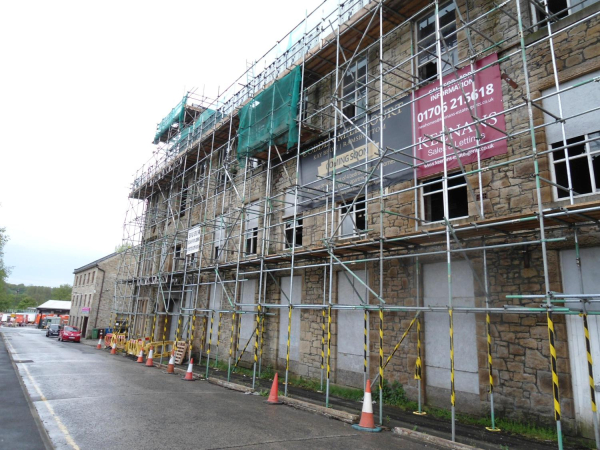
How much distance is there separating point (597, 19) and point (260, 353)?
12132mm

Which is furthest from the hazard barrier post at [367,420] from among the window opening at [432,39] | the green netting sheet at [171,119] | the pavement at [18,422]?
the green netting sheet at [171,119]

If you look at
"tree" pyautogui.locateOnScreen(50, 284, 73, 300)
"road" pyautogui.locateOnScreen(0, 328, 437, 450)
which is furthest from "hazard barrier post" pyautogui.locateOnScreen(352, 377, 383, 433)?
"tree" pyautogui.locateOnScreen(50, 284, 73, 300)

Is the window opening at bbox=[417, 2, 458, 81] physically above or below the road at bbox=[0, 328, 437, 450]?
above

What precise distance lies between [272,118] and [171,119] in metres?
13.0

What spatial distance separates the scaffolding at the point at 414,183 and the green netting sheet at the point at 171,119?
20.0ft

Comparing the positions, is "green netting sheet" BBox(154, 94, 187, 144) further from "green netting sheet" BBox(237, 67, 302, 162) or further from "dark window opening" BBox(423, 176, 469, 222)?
"dark window opening" BBox(423, 176, 469, 222)

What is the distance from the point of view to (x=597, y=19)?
24.0ft

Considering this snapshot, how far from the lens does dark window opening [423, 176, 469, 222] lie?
8.98 metres

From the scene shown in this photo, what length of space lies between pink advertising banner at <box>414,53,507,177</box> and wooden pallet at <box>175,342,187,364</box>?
39.6 feet

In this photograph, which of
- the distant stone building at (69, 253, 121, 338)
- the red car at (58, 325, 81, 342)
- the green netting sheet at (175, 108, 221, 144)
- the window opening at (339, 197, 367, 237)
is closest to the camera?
the window opening at (339, 197, 367, 237)

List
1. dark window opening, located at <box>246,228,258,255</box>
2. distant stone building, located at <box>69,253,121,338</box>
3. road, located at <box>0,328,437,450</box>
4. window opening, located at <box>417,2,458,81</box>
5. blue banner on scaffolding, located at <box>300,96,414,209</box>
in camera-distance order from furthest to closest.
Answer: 1. distant stone building, located at <box>69,253,121,338</box>
2. dark window opening, located at <box>246,228,258,255</box>
3. window opening, located at <box>417,2,458,81</box>
4. blue banner on scaffolding, located at <box>300,96,414,209</box>
5. road, located at <box>0,328,437,450</box>

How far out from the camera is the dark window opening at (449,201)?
8.98 meters

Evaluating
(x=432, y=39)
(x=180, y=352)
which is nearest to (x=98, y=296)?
(x=180, y=352)

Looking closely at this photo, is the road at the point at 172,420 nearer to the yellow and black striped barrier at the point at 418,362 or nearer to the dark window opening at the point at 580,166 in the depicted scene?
the yellow and black striped barrier at the point at 418,362
